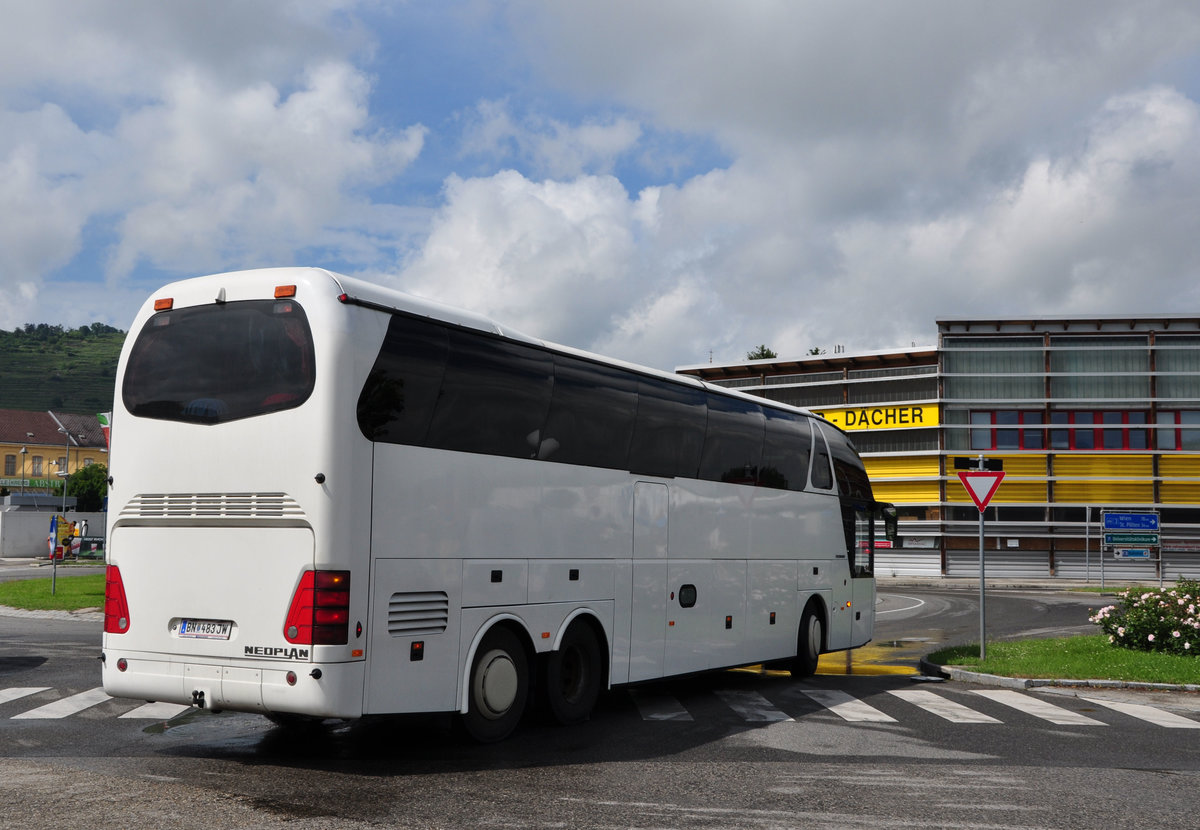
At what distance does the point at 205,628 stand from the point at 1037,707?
8.95 m

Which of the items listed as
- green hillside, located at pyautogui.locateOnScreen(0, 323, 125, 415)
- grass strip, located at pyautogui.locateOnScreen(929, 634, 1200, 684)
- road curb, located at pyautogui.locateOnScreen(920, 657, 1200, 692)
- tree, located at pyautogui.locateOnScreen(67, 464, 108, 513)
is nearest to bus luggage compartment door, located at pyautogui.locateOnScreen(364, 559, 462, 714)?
road curb, located at pyautogui.locateOnScreen(920, 657, 1200, 692)

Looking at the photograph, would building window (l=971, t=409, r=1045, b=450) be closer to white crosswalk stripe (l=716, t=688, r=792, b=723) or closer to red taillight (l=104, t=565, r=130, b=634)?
white crosswalk stripe (l=716, t=688, r=792, b=723)

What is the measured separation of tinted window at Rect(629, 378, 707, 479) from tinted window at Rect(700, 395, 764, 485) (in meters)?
0.22

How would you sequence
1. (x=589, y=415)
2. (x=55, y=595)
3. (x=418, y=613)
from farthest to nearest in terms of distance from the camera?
1. (x=55, y=595)
2. (x=589, y=415)
3. (x=418, y=613)

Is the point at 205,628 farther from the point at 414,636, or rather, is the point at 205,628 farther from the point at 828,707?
the point at 828,707

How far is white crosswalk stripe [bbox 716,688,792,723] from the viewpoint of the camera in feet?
38.0

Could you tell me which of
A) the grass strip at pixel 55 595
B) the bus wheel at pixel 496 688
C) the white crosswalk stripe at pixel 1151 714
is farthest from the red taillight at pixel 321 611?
the grass strip at pixel 55 595

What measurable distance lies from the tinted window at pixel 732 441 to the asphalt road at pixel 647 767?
266cm

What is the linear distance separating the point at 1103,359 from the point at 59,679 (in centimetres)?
4945

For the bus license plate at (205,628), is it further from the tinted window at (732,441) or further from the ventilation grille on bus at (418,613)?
the tinted window at (732,441)

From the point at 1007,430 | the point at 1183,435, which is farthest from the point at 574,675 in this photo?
the point at 1183,435

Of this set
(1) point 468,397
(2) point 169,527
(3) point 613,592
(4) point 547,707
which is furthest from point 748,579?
(2) point 169,527

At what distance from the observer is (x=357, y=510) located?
8.26 meters

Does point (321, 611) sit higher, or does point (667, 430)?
point (667, 430)
